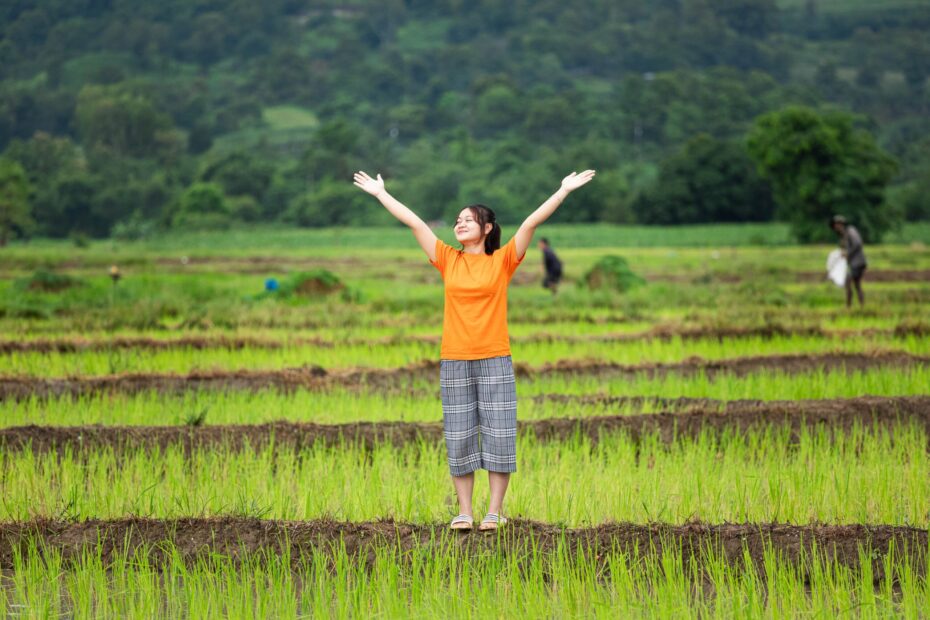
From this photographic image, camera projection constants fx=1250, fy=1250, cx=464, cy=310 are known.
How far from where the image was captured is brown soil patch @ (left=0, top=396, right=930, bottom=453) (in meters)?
7.67

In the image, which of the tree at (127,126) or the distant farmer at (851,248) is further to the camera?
the tree at (127,126)

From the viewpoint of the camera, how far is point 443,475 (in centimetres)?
688

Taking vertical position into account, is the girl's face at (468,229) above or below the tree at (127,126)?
below

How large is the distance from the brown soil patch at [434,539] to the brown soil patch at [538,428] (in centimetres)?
187

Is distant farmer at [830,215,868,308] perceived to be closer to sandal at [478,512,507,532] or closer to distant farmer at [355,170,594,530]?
distant farmer at [355,170,594,530]

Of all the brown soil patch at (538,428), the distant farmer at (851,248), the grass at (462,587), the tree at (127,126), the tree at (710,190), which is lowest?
the grass at (462,587)

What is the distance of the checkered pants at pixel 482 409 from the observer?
209 inches

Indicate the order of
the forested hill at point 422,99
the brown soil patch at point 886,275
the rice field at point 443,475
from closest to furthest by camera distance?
the rice field at point 443,475, the brown soil patch at point 886,275, the forested hill at point 422,99

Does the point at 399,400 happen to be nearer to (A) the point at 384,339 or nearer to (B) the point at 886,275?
(A) the point at 384,339

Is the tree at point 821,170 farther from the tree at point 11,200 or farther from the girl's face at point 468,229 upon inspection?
the girl's face at point 468,229

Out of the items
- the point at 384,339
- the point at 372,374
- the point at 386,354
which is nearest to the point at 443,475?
the point at 372,374

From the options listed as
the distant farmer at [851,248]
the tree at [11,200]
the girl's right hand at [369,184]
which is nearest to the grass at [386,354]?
the distant farmer at [851,248]

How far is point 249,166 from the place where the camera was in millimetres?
88062

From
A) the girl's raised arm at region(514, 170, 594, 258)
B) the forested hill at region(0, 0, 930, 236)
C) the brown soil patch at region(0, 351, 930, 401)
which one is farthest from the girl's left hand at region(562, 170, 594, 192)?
the forested hill at region(0, 0, 930, 236)
